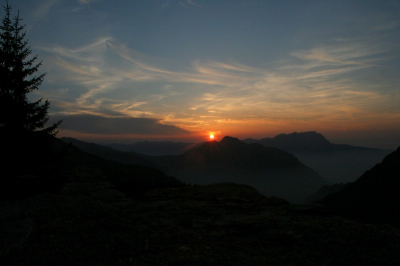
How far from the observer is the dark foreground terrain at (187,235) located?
285 cm

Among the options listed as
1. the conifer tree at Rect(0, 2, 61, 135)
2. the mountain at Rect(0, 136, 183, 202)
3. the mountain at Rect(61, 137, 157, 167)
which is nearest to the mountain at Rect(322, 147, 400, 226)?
the mountain at Rect(0, 136, 183, 202)

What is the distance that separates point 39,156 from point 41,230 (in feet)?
33.7

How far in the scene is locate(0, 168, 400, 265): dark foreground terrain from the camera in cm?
285

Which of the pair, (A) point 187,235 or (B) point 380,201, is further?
(B) point 380,201

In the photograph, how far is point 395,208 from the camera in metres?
12.9

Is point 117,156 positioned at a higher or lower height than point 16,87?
lower

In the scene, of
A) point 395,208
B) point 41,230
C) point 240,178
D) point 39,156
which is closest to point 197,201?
point 41,230

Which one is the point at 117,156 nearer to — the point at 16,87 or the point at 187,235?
the point at 16,87

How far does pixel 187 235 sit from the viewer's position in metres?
3.66

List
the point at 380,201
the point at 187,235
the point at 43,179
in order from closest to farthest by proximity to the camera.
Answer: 1. the point at 187,235
2. the point at 43,179
3. the point at 380,201

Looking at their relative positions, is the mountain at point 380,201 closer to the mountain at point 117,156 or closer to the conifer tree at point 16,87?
the conifer tree at point 16,87

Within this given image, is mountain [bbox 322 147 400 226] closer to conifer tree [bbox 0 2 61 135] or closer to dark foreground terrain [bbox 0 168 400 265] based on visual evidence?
dark foreground terrain [bbox 0 168 400 265]

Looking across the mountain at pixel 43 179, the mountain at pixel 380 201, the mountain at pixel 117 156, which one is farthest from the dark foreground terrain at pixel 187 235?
the mountain at pixel 117 156

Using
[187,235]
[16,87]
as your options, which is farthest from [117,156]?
[187,235]
